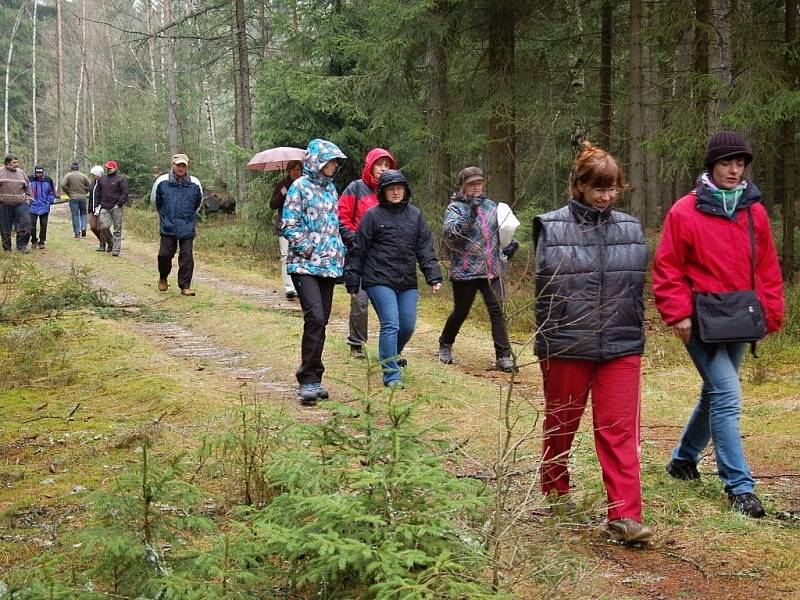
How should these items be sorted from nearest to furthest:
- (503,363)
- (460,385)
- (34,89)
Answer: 1. (460,385)
2. (503,363)
3. (34,89)

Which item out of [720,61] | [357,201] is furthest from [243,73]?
[357,201]

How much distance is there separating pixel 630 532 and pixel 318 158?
13.9 feet

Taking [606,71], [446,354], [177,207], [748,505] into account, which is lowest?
[748,505]

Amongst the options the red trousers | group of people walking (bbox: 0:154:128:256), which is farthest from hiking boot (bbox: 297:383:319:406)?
group of people walking (bbox: 0:154:128:256)

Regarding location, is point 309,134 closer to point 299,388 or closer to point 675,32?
point 675,32

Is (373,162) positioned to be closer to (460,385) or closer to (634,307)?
(460,385)

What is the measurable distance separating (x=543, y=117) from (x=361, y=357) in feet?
26.5

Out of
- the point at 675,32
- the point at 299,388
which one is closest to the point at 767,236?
the point at 299,388

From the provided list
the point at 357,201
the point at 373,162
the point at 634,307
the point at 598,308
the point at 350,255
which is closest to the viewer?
the point at 598,308

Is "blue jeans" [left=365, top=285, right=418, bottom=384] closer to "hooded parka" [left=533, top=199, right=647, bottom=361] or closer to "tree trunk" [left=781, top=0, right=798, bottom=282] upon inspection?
"hooded parka" [left=533, top=199, right=647, bottom=361]

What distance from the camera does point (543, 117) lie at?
49.9 feet

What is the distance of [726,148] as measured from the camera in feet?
14.8

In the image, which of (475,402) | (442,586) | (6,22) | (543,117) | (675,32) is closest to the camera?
(442,586)

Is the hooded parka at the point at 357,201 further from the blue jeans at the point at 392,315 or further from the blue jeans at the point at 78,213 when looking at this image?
the blue jeans at the point at 78,213
